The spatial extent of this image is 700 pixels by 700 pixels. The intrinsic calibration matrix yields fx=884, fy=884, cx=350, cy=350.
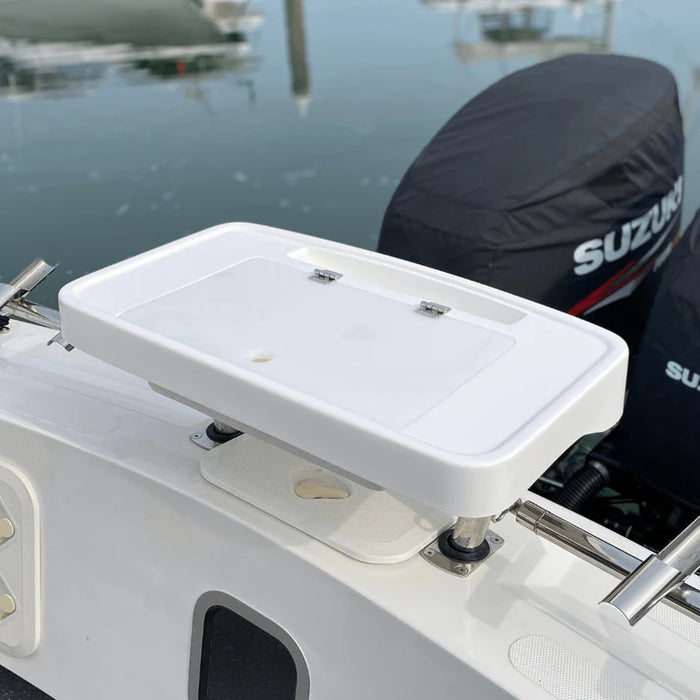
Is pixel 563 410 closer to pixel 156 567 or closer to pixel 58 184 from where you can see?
pixel 156 567

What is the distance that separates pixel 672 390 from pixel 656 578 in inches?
25.6

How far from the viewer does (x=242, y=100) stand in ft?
12.5

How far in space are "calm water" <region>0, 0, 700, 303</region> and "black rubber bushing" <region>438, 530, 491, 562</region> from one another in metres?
1.95

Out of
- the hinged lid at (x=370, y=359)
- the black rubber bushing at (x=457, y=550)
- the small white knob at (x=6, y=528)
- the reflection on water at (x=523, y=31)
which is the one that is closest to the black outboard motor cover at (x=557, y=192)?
the hinged lid at (x=370, y=359)

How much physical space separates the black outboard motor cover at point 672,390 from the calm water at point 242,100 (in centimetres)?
165

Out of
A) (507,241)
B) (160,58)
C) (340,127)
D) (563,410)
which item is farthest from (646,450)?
(160,58)

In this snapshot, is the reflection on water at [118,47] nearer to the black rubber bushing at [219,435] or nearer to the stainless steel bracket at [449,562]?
the black rubber bushing at [219,435]

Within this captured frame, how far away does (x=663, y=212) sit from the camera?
1889mm

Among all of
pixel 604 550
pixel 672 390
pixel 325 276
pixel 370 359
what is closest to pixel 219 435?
pixel 325 276

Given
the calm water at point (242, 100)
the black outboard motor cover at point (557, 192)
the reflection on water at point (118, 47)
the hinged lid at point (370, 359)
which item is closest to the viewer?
the hinged lid at point (370, 359)

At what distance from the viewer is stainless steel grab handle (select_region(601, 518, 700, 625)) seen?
2.54ft

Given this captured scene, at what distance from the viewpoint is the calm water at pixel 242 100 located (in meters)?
3.11

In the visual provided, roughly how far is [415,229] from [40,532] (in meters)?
0.85

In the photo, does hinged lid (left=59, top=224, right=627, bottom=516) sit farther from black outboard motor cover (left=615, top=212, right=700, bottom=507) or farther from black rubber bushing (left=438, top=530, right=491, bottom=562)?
black outboard motor cover (left=615, top=212, right=700, bottom=507)
